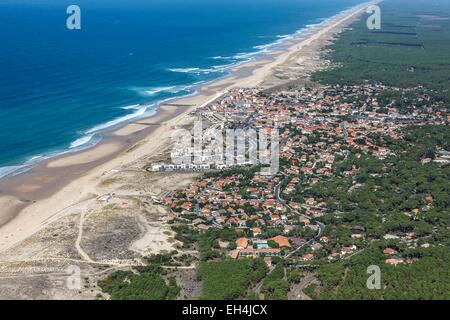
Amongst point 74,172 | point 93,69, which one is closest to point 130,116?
point 74,172

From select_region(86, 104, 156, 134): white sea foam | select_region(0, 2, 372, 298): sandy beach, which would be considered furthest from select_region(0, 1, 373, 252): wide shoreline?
select_region(86, 104, 156, 134): white sea foam

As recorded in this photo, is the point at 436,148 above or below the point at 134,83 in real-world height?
below

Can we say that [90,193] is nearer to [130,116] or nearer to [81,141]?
[81,141]

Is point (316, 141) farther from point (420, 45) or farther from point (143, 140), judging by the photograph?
point (420, 45)

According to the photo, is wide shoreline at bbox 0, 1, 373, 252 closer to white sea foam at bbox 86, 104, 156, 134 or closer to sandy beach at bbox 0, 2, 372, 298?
sandy beach at bbox 0, 2, 372, 298

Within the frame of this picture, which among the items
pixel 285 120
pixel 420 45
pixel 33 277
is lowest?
pixel 33 277

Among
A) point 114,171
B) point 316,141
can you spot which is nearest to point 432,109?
point 316,141

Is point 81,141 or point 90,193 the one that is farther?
point 81,141
